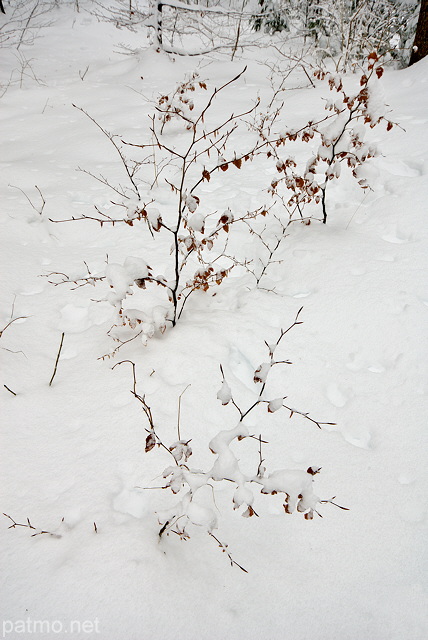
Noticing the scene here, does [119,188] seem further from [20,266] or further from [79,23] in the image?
[79,23]

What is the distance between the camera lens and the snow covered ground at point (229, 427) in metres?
1.14

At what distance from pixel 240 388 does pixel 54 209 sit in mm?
2644

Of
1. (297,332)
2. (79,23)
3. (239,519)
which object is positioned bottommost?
(239,519)

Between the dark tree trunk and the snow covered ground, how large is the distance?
3.13 m

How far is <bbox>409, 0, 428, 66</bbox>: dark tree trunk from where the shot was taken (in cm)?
517

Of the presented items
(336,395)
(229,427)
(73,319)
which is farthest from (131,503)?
(73,319)

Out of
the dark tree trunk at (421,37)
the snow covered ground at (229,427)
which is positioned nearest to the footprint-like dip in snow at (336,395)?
the snow covered ground at (229,427)

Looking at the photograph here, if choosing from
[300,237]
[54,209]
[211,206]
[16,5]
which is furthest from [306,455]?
[16,5]

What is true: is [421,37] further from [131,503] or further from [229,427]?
[131,503]

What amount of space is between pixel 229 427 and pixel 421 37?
22.0 ft

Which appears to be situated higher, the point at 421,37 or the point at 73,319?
the point at 421,37

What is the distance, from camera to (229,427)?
1693 millimetres

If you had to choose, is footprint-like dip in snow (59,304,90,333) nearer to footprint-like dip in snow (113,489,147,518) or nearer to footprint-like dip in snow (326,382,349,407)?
footprint-like dip in snow (113,489,147,518)

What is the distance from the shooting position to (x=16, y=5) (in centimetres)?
1234
